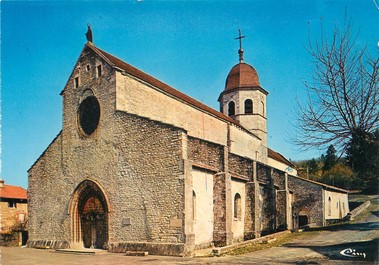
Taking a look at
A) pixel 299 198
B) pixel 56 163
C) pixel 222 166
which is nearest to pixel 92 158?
pixel 56 163

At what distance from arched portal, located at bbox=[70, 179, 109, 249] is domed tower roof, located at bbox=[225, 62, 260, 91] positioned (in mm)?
23522

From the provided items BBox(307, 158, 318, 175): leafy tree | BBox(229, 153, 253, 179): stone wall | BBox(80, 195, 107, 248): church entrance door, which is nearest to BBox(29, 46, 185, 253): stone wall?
BBox(80, 195, 107, 248): church entrance door

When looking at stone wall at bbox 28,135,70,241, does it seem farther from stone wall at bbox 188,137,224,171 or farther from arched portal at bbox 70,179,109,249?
stone wall at bbox 188,137,224,171

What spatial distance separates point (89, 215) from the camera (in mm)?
20641

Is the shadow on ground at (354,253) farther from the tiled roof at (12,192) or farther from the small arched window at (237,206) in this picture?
the tiled roof at (12,192)

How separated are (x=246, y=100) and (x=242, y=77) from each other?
8.85 feet

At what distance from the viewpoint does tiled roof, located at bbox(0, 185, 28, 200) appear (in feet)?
116

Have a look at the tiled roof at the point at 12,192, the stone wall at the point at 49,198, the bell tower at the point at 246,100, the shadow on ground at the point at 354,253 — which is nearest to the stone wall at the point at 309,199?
the bell tower at the point at 246,100

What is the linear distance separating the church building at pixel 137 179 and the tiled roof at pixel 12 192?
13.5 metres

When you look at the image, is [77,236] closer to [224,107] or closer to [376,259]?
[376,259]

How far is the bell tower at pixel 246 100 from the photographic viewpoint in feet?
129

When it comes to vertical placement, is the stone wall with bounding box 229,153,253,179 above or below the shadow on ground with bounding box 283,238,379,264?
above

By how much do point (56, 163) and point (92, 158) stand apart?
368 centimetres

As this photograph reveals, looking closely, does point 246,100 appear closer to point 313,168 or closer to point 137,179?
point 137,179
